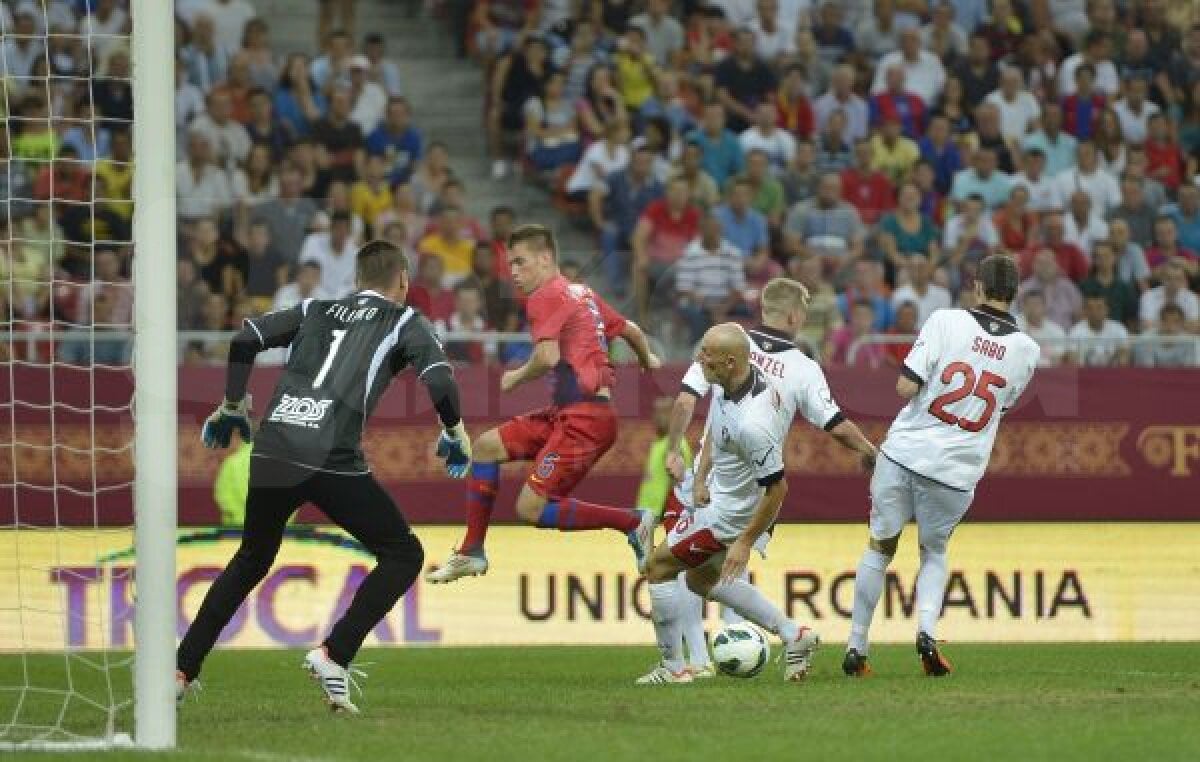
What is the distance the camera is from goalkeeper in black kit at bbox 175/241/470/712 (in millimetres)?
10289

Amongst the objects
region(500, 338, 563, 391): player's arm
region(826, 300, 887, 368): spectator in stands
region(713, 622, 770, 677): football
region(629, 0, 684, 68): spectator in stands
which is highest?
region(629, 0, 684, 68): spectator in stands

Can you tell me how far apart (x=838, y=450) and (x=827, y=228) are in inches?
128

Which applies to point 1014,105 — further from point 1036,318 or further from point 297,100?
point 297,100

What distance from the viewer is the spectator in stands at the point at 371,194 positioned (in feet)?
64.7

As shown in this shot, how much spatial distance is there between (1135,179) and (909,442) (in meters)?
9.44

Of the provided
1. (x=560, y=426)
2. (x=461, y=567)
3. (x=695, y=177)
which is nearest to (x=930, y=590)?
(x=560, y=426)

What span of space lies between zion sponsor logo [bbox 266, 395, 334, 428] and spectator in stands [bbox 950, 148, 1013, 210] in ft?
37.5

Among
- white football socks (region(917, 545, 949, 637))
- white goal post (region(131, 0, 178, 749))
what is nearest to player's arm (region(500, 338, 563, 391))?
white football socks (region(917, 545, 949, 637))

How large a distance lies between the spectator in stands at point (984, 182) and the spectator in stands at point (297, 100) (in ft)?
18.7

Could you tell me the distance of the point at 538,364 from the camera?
12.4m

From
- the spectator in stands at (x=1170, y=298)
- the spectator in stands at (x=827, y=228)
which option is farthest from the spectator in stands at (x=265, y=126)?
the spectator in stands at (x=1170, y=298)

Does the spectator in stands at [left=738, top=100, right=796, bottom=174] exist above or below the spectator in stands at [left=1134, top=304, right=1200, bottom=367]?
above

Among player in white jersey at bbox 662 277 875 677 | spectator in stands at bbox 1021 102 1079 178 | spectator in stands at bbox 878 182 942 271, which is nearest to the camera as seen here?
player in white jersey at bbox 662 277 875 677

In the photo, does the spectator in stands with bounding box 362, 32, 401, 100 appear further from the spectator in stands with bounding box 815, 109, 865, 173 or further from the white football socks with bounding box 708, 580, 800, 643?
the white football socks with bounding box 708, 580, 800, 643
